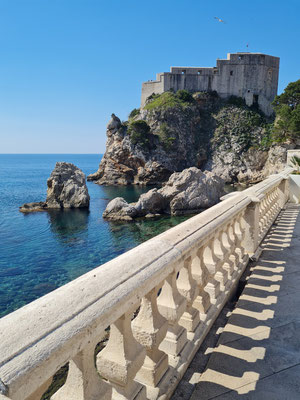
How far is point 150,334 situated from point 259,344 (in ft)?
4.14

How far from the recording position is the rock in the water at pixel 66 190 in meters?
33.8

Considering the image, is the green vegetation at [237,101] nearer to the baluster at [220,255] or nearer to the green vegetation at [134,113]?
the green vegetation at [134,113]

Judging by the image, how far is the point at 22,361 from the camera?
876mm

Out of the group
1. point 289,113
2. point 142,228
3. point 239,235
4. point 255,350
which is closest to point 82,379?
point 255,350

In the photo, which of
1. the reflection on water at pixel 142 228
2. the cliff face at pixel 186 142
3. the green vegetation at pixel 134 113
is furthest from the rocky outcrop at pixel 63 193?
the green vegetation at pixel 134 113

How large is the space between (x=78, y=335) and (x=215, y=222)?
1830 millimetres

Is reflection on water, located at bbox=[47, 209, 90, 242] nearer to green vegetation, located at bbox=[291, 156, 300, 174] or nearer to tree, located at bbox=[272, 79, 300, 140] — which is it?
green vegetation, located at bbox=[291, 156, 300, 174]

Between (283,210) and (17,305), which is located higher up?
(283,210)

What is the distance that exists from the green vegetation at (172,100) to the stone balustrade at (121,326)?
2255 inches

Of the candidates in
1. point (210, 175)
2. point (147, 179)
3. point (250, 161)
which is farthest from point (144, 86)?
point (210, 175)

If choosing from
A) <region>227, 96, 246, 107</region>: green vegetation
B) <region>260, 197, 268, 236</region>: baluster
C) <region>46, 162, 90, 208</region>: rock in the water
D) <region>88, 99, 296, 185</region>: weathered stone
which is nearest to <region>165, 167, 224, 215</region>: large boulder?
<region>46, 162, 90, 208</region>: rock in the water

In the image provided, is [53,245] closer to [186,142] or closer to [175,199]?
[175,199]

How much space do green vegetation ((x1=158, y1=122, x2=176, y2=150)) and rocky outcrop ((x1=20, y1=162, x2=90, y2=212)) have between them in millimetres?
23614

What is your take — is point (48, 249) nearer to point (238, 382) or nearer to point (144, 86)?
point (238, 382)
